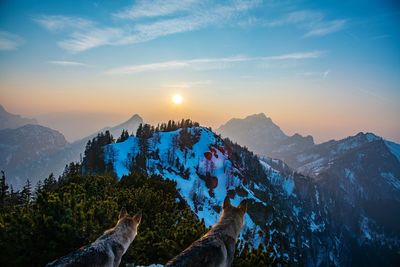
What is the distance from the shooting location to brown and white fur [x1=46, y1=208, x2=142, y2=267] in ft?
27.8

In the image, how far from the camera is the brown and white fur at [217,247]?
7.56 meters

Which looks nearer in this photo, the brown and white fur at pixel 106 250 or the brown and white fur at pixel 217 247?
the brown and white fur at pixel 217 247

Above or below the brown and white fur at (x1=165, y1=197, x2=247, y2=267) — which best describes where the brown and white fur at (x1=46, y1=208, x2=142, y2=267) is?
below

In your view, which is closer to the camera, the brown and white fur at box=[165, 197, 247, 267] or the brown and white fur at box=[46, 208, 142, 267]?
the brown and white fur at box=[165, 197, 247, 267]

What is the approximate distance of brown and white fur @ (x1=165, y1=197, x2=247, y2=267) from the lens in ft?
24.8

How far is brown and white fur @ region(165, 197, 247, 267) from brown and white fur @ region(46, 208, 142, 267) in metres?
2.72

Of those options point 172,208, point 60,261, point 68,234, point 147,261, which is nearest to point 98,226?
point 68,234

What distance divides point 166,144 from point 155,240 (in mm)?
174450

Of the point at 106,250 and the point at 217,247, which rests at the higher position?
the point at 217,247

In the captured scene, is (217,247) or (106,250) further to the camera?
(106,250)

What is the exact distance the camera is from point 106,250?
30.9ft

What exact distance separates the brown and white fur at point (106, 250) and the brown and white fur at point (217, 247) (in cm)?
272

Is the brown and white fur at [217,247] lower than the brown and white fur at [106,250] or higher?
higher

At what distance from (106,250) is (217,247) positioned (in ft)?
11.8
